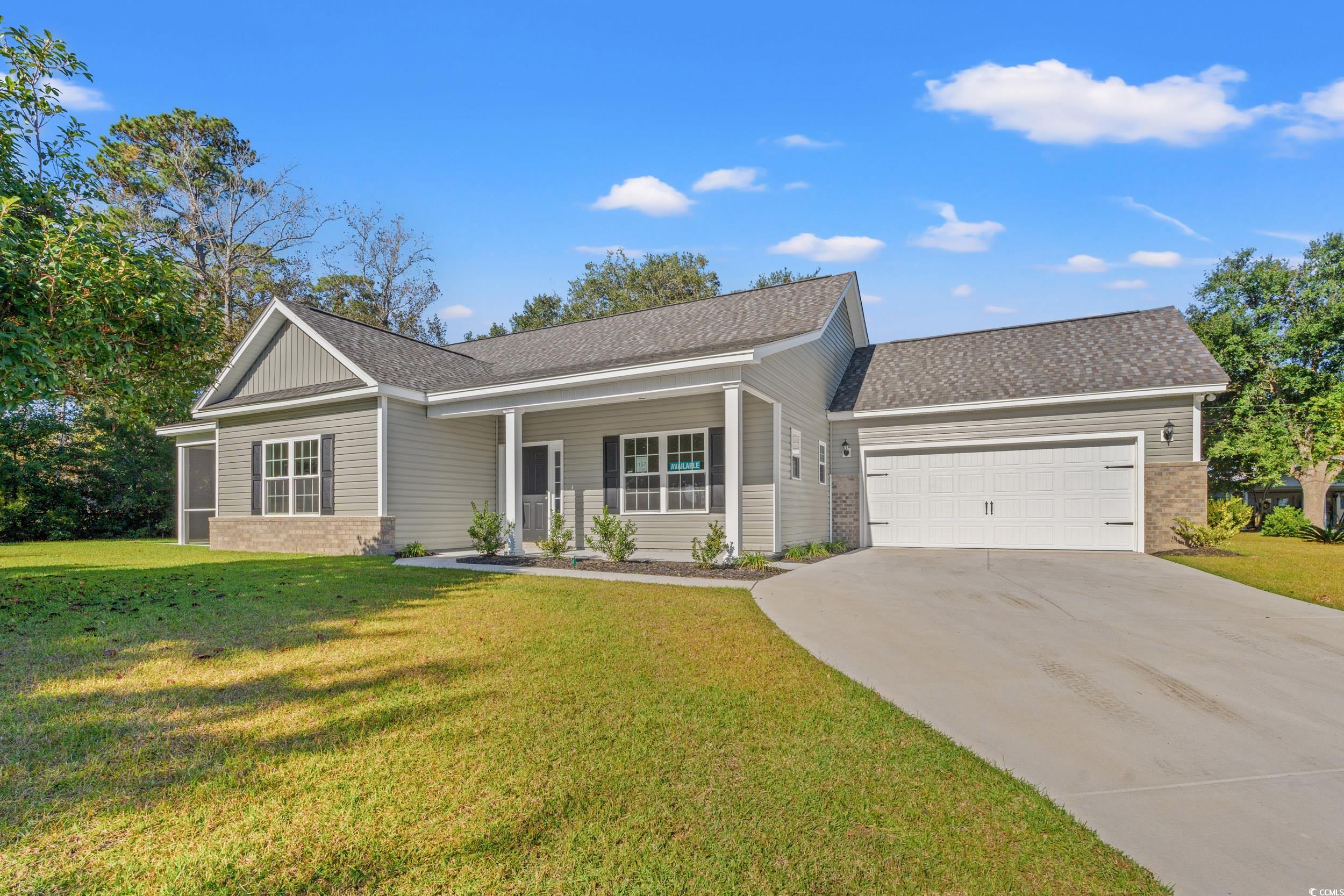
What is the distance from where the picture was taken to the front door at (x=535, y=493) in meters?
13.4

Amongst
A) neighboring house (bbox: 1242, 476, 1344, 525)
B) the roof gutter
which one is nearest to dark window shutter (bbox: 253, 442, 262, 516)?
the roof gutter

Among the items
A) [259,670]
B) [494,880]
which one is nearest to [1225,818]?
[494,880]

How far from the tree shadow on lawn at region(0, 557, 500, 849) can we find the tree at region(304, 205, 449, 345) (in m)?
23.6

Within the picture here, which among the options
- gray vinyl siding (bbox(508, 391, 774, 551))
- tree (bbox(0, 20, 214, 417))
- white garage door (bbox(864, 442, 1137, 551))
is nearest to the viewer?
tree (bbox(0, 20, 214, 417))

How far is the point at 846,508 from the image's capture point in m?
13.8

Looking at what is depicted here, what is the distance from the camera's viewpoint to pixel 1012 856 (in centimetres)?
235

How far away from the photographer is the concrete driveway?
259 centimetres

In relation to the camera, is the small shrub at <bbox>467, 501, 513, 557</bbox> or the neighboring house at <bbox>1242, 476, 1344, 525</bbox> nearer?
the small shrub at <bbox>467, 501, 513, 557</bbox>

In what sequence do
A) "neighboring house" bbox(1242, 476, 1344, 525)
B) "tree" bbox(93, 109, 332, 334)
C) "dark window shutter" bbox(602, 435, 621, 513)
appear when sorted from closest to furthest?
"dark window shutter" bbox(602, 435, 621, 513), "tree" bbox(93, 109, 332, 334), "neighboring house" bbox(1242, 476, 1344, 525)

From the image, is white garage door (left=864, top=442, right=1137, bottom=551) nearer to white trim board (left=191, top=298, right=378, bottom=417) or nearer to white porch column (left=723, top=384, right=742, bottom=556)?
white porch column (left=723, top=384, right=742, bottom=556)

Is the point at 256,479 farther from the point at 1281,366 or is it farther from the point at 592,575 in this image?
the point at 1281,366

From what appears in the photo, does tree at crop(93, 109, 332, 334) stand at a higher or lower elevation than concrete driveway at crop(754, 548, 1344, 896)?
higher

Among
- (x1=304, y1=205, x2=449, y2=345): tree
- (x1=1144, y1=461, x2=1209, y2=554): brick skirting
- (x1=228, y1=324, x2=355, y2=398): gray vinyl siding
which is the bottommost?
(x1=1144, y1=461, x2=1209, y2=554): brick skirting

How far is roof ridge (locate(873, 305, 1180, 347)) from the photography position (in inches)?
550
